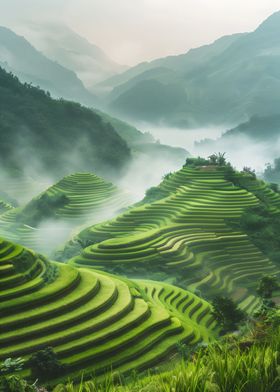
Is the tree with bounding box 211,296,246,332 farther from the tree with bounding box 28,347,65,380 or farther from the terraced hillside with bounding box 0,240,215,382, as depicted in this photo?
the tree with bounding box 28,347,65,380

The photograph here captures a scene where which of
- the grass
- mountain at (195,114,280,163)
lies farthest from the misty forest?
mountain at (195,114,280,163)

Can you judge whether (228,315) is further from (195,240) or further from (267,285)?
(195,240)

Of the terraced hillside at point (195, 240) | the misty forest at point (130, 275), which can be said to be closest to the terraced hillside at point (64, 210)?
the misty forest at point (130, 275)

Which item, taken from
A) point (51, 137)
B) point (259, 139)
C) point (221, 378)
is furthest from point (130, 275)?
point (259, 139)

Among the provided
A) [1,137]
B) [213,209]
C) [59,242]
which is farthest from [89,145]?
[213,209]

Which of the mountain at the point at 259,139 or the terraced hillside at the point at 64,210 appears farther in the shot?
the mountain at the point at 259,139

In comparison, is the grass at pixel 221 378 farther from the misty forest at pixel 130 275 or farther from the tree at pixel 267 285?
the tree at pixel 267 285

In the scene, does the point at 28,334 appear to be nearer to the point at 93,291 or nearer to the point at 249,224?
the point at 93,291
